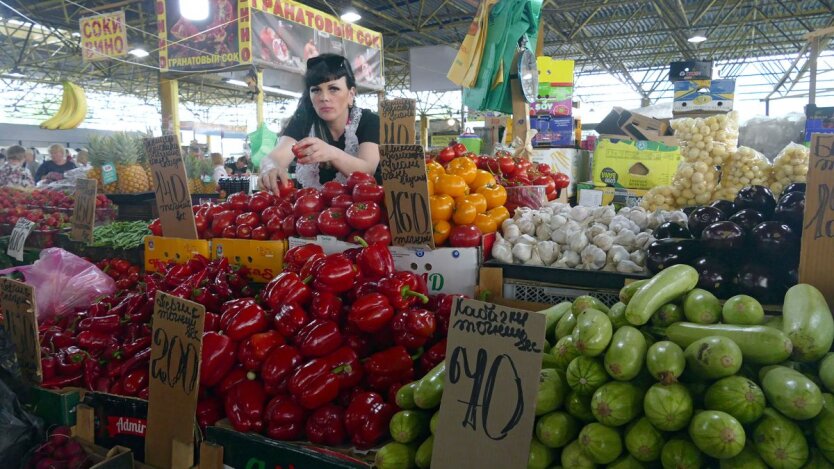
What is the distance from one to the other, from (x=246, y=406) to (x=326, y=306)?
1.36 feet

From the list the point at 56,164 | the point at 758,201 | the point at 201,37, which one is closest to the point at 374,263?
the point at 758,201

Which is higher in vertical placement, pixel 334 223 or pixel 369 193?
pixel 369 193

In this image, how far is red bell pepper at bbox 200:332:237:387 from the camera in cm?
179

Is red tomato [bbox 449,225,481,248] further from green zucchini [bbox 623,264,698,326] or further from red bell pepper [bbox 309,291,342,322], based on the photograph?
green zucchini [bbox 623,264,698,326]

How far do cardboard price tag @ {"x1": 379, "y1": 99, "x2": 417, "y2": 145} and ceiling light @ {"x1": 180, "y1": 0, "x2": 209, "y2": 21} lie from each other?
4.27 meters

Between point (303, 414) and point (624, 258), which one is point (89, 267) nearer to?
point (303, 414)

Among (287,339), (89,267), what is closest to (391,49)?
(89,267)

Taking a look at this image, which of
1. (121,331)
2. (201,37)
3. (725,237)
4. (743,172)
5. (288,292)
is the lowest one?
(121,331)

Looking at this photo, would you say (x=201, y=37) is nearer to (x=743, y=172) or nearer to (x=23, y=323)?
(x=23, y=323)

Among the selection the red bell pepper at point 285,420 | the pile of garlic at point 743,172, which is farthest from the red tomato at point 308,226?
the pile of garlic at point 743,172

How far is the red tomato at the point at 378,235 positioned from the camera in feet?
7.94

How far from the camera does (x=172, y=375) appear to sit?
67.2 inches

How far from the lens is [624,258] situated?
2129 millimetres

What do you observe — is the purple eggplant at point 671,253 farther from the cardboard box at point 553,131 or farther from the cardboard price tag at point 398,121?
the cardboard box at point 553,131
